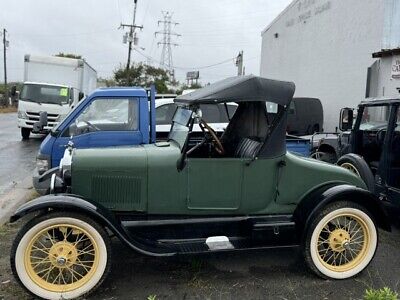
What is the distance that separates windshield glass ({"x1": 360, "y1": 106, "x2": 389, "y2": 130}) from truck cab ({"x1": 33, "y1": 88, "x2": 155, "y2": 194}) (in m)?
3.30

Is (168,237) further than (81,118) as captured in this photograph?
No

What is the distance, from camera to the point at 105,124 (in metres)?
6.96

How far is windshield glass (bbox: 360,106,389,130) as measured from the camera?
641cm

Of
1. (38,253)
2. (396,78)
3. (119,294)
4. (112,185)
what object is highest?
(396,78)

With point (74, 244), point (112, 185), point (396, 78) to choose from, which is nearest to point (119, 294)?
point (74, 244)

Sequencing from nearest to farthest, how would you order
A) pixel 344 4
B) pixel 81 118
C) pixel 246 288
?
pixel 246 288, pixel 81 118, pixel 344 4

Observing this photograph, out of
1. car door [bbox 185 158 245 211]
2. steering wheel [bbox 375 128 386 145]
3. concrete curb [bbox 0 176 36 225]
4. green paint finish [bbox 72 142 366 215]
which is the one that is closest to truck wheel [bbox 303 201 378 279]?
green paint finish [bbox 72 142 366 215]

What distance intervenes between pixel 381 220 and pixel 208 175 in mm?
1878

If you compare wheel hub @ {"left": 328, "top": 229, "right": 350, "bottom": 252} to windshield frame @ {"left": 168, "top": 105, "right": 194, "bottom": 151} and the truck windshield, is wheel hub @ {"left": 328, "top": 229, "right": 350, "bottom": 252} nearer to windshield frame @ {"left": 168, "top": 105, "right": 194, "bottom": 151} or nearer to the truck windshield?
windshield frame @ {"left": 168, "top": 105, "right": 194, "bottom": 151}

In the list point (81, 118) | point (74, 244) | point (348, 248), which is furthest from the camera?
point (81, 118)

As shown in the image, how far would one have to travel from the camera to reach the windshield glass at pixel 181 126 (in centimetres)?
477

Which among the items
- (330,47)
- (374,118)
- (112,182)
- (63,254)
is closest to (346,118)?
(374,118)

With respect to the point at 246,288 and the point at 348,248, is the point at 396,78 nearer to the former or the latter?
the point at 348,248

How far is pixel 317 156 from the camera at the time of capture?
9.20 meters
